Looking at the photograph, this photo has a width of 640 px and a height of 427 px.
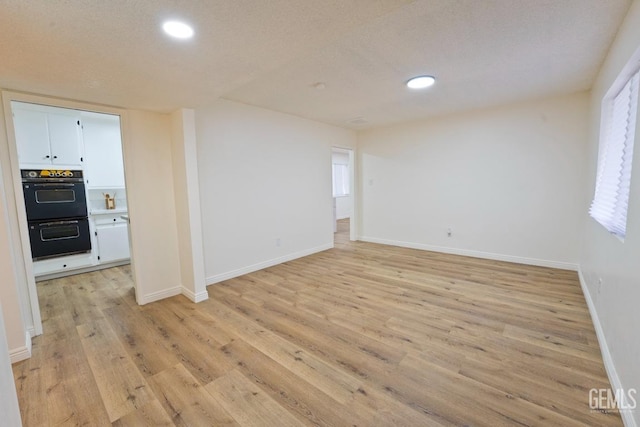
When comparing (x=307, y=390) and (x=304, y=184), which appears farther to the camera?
(x=304, y=184)

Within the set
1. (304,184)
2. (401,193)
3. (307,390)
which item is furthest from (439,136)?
(307,390)

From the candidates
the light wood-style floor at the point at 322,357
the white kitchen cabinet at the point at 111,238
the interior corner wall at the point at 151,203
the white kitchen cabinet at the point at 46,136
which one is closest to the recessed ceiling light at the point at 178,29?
the interior corner wall at the point at 151,203

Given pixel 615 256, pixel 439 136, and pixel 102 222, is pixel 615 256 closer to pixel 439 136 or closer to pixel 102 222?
pixel 439 136

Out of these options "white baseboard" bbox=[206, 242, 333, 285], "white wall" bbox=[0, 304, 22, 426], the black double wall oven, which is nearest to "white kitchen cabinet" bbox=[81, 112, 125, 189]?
the black double wall oven

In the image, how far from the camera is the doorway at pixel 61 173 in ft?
7.75

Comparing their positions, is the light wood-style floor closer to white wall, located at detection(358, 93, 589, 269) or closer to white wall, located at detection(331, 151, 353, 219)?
white wall, located at detection(358, 93, 589, 269)

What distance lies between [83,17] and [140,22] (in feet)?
0.86

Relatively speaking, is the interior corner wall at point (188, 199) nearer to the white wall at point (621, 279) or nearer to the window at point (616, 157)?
the white wall at point (621, 279)

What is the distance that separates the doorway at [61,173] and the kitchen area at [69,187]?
11 millimetres

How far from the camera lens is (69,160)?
4031 mm

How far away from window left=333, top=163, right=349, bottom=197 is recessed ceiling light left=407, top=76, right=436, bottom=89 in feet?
20.6

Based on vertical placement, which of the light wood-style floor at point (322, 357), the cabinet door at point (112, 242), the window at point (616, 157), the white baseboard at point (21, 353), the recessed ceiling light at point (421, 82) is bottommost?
the light wood-style floor at point (322, 357)

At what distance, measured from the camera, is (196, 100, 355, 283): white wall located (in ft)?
11.6

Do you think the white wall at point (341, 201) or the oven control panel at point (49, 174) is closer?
the oven control panel at point (49, 174)
